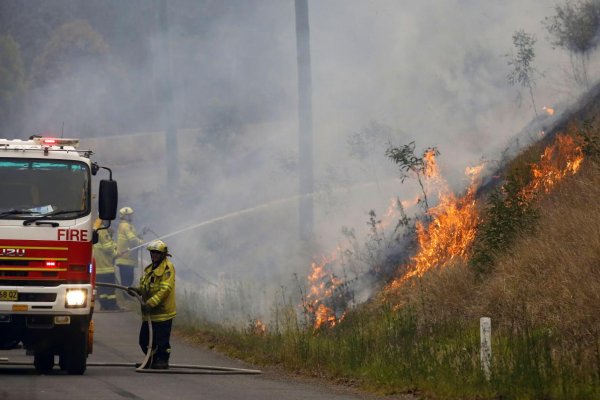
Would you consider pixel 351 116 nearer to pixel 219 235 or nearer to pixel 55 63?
pixel 219 235

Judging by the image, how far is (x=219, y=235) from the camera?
95.2 ft

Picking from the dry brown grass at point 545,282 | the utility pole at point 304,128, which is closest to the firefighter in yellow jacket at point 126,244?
the utility pole at point 304,128

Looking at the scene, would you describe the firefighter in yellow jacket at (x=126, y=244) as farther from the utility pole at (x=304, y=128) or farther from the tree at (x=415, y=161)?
the tree at (x=415, y=161)

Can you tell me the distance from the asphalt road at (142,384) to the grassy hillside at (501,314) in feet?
2.18

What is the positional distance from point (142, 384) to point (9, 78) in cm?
4998

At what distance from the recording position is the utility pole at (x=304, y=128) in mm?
25438

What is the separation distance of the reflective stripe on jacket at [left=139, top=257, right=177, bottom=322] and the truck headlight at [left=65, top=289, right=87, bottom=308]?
1.47 meters

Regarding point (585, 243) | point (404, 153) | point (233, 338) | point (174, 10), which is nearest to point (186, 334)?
point (233, 338)

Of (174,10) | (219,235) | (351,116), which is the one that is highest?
(174,10)

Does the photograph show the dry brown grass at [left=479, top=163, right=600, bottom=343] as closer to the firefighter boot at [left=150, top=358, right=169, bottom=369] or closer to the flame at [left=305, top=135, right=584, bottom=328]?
the flame at [left=305, top=135, right=584, bottom=328]

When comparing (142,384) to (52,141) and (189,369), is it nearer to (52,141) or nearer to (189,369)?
(189,369)

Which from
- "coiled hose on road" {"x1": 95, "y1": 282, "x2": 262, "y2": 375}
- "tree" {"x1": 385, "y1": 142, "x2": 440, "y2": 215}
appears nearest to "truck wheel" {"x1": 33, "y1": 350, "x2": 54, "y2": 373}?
"coiled hose on road" {"x1": 95, "y1": 282, "x2": 262, "y2": 375}

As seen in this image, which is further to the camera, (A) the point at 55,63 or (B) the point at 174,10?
(B) the point at 174,10

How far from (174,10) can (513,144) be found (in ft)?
170
